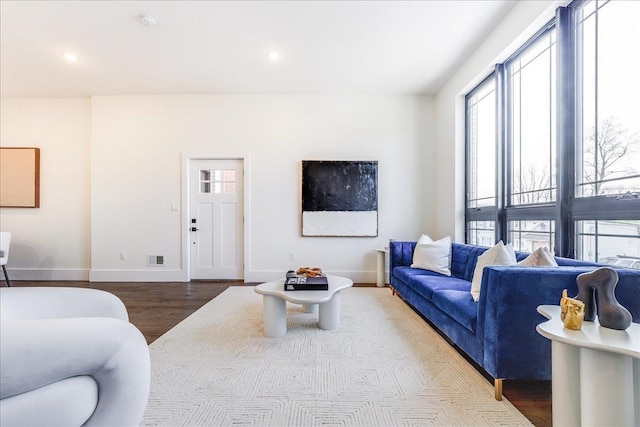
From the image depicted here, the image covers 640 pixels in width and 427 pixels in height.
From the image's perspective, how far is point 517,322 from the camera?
5.27ft

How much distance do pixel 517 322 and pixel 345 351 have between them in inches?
45.1

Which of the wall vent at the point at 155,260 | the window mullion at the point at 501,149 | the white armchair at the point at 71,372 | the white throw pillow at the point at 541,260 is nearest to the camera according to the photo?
the white armchair at the point at 71,372

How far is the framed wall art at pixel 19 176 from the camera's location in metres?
4.97

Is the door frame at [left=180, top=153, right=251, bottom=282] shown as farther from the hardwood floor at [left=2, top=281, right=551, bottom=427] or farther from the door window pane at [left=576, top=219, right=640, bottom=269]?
the door window pane at [left=576, top=219, right=640, bottom=269]

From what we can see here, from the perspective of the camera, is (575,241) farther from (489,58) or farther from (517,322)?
(489,58)

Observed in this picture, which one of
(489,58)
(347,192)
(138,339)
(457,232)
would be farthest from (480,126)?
(138,339)

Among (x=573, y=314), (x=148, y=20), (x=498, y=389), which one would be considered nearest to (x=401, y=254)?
(x=498, y=389)

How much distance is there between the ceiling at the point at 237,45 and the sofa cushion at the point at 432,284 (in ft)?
8.29

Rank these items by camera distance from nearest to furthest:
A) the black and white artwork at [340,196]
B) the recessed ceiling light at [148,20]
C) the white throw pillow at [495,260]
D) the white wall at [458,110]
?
1. the white throw pillow at [495,260]
2. the white wall at [458,110]
3. the recessed ceiling light at [148,20]
4. the black and white artwork at [340,196]

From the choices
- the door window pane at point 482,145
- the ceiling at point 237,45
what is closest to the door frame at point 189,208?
the ceiling at point 237,45

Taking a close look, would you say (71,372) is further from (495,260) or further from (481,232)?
(481,232)

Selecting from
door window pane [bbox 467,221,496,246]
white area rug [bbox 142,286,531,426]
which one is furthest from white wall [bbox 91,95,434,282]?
white area rug [bbox 142,286,531,426]

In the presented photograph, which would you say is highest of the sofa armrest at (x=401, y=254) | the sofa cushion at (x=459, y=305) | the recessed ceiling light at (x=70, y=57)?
the recessed ceiling light at (x=70, y=57)

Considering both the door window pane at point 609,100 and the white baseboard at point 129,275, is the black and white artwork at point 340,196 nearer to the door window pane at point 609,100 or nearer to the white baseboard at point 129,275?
the white baseboard at point 129,275
